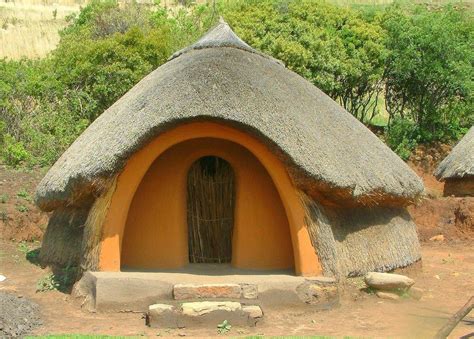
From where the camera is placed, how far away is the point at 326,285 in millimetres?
10234

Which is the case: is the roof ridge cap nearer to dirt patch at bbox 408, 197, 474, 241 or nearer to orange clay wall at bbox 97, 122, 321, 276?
orange clay wall at bbox 97, 122, 321, 276

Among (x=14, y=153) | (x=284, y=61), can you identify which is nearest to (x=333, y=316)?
(x=14, y=153)

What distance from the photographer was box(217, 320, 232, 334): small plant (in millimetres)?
9132

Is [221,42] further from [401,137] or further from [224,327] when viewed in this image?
[401,137]

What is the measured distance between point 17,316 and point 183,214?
3071 millimetres

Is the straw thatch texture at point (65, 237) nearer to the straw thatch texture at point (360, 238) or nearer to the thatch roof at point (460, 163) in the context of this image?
the straw thatch texture at point (360, 238)

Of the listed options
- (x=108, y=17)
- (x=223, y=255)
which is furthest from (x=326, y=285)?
(x=108, y=17)

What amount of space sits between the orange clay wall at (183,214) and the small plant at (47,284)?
3.59ft

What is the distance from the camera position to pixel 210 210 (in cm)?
1191

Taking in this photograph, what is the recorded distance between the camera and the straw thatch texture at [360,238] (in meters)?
10.4

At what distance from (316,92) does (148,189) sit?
324cm

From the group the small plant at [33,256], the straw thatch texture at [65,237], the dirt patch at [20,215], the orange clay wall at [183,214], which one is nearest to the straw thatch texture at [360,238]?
the orange clay wall at [183,214]

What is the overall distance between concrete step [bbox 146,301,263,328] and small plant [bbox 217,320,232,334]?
0.04m

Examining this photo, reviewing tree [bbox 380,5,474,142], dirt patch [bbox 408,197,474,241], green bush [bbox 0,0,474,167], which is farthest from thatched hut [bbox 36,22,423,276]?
tree [bbox 380,5,474,142]
